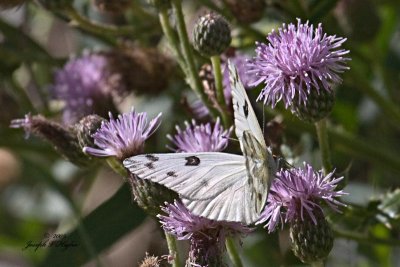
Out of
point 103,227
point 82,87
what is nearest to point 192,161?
point 103,227

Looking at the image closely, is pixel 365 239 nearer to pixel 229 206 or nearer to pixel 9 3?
pixel 229 206

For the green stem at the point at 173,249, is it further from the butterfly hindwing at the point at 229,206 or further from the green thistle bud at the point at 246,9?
the green thistle bud at the point at 246,9

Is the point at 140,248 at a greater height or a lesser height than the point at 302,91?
lesser

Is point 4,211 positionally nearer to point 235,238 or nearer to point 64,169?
point 64,169

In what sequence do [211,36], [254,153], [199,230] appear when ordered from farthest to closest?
[211,36]
[199,230]
[254,153]

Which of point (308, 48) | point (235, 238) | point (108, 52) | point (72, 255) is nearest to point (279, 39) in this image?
point (308, 48)

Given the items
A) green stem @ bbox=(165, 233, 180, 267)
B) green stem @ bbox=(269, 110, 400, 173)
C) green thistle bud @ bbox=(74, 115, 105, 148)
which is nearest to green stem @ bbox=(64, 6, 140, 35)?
green stem @ bbox=(269, 110, 400, 173)

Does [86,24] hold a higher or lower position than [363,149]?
higher
